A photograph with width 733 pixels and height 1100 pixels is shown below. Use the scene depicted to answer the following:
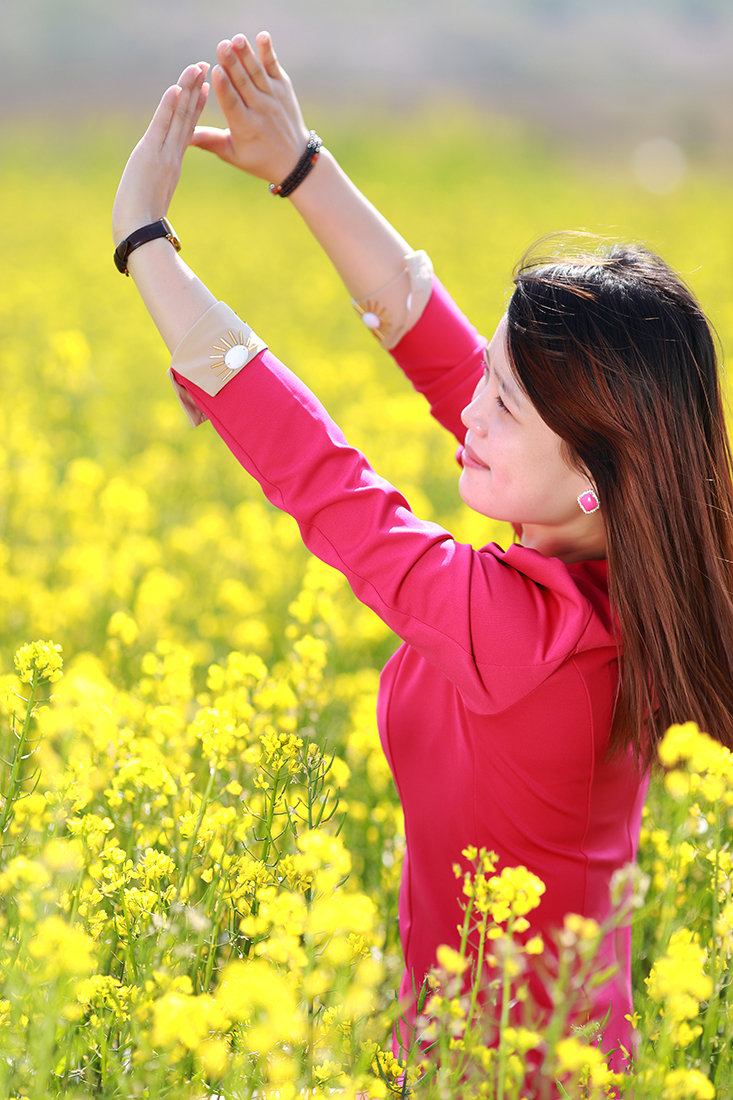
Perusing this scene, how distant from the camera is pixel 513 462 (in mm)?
1380

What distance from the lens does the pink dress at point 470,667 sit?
49.7 inches

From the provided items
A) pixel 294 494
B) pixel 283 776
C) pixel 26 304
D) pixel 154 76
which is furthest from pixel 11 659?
pixel 154 76

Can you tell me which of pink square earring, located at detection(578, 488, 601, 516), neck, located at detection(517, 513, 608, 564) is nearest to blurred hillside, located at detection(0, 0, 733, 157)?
neck, located at detection(517, 513, 608, 564)

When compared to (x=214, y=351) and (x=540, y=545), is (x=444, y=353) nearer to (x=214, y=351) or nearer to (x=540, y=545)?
(x=540, y=545)

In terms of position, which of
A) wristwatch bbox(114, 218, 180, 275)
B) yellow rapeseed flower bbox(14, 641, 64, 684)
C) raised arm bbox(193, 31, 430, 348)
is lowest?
yellow rapeseed flower bbox(14, 641, 64, 684)

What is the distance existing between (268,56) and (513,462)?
0.80m

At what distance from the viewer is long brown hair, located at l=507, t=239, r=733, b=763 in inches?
51.3

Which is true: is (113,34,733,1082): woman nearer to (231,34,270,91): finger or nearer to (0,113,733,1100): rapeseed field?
(0,113,733,1100): rapeseed field

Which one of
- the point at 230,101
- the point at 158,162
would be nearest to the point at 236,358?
the point at 158,162

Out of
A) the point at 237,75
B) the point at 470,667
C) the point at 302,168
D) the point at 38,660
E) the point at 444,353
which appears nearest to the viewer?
the point at 470,667

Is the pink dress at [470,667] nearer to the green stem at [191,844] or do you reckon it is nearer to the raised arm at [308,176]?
the green stem at [191,844]

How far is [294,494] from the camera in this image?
51.0 inches

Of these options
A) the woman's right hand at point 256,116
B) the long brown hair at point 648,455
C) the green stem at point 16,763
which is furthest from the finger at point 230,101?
the green stem at point 16,763

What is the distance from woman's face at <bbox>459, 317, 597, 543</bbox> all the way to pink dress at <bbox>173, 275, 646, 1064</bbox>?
0.07 meters
